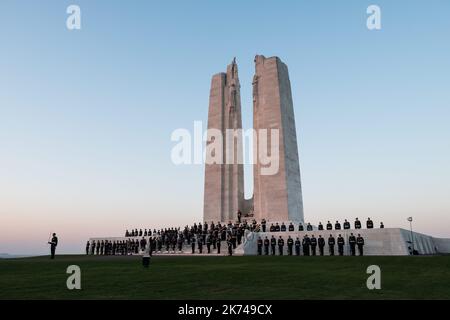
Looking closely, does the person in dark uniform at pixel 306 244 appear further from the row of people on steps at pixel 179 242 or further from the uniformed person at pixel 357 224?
the uniformed person at pixel 357 224

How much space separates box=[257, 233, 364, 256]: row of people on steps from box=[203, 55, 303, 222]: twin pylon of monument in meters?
14.0

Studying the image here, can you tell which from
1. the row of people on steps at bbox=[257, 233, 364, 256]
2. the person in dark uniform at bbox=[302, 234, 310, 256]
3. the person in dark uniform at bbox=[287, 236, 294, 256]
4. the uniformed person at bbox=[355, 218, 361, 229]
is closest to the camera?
the row of people on steps at bbox=[257, 233, 364, 256]

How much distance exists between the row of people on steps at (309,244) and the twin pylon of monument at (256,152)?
1403 centimetres

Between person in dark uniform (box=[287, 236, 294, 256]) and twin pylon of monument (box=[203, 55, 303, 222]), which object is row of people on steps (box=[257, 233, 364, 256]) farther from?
twin pylon of monument (box=[203, 55, 303, 222])

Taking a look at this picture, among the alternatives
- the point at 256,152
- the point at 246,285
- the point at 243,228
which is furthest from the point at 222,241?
the point at 246,285

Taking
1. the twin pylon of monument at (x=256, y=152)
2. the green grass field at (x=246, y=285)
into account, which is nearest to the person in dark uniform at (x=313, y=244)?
the green grass field at (x=246, y=285)

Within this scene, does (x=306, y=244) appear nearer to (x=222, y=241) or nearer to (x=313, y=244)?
(x=313, y=244)

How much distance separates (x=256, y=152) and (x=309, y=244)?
72.0 feet

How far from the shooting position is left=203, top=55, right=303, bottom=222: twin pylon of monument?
43.7 m

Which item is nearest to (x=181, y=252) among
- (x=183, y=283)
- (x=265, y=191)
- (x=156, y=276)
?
(x=265, y=191)

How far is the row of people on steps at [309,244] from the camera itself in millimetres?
25397

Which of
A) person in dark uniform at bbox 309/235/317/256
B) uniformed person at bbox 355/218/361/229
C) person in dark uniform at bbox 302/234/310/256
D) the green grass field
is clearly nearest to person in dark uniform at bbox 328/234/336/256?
person in dark uniform at bbox 309/235/317/256
